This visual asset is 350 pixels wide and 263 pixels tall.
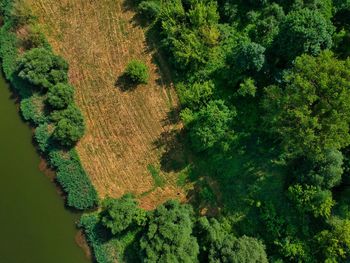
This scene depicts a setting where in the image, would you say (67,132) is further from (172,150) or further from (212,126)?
(212,126)

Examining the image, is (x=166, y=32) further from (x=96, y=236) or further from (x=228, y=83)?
(x=96, y=236)

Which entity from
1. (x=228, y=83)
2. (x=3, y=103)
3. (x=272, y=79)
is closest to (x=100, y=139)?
(x=3, y=103)

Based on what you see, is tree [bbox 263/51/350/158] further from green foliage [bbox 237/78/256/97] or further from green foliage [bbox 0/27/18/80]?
green foliage [bbox 0/27/18/80]

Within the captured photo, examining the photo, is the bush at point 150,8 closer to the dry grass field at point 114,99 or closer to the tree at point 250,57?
the dry grass field at point 114,99

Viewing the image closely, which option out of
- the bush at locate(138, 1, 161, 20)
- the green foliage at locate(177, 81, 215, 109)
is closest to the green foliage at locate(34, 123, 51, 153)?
the green foliage at locate(177, 81, 215, 109)

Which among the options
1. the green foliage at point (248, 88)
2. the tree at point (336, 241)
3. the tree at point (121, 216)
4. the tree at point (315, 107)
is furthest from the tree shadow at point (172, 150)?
the tree at point (336, 241)
